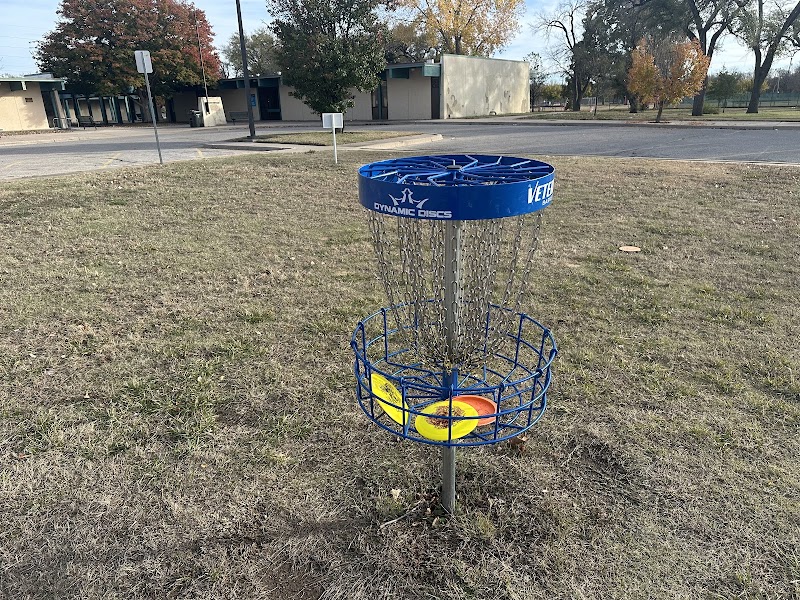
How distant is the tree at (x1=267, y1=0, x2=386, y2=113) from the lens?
1903 cm

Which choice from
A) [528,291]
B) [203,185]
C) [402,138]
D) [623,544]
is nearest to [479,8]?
[402,138]

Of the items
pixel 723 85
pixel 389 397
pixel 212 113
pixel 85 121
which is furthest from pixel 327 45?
pixel 723 85

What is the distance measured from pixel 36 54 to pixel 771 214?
42.3 metres

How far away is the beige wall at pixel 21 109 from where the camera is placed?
1169 inches

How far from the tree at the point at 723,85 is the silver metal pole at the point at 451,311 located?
155 feet

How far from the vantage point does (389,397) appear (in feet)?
6.80

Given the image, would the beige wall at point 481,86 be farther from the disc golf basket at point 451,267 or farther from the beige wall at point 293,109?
the disc golf basket at point 451,267

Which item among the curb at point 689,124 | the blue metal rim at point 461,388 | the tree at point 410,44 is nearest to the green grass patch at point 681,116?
the curb at point 689,124

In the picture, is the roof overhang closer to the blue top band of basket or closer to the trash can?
the trash can

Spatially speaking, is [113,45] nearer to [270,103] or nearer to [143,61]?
[270,103]

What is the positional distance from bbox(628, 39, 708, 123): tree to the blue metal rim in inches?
1042

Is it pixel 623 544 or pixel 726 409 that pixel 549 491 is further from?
pixel 726 409

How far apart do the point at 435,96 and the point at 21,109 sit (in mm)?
23805

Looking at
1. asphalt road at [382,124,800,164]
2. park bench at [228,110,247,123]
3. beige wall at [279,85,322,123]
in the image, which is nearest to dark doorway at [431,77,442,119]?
beige wall at [279,85,322,123]
